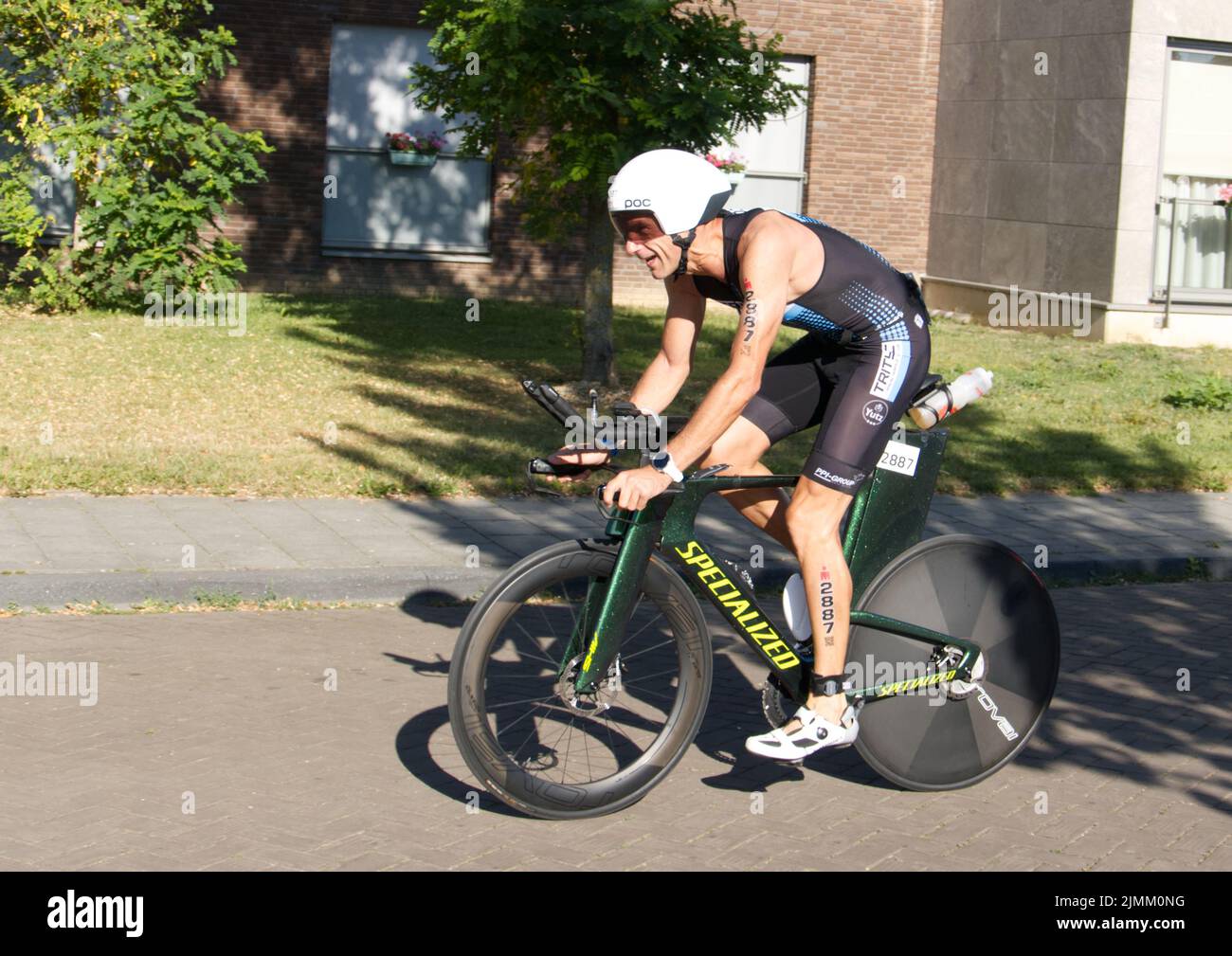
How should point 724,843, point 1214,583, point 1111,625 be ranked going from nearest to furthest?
point 724,843, point 1111,625, point 1214,583

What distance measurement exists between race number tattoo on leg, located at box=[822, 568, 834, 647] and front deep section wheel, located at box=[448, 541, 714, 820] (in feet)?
1.24

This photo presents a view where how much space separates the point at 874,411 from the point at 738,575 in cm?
66

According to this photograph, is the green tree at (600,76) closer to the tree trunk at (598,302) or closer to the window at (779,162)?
the tree trunk at (598,302)

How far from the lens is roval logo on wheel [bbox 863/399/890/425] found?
4809mm

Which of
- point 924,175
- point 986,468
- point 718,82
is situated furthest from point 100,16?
point 924,175

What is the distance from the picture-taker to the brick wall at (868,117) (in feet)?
66.9

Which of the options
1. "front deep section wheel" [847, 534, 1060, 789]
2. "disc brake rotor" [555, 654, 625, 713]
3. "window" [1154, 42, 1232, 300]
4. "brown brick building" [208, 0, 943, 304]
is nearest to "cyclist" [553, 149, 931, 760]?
"front deep section wheel" [847, 534, 1060, 789]

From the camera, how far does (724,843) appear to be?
4.62 meters

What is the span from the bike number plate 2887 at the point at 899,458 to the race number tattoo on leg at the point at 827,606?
474 millimetres

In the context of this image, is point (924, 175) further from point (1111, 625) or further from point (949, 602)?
point (949, 602)

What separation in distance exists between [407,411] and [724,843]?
7644 millimetres

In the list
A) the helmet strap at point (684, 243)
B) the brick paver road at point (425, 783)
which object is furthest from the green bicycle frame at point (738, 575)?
the helmet strap at point (684, 243)

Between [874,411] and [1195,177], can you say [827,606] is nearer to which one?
[874,411]
